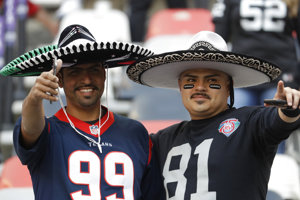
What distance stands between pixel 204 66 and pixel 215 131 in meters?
0.31

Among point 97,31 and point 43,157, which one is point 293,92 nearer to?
point 43,157

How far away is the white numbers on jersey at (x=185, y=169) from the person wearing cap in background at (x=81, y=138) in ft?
0.35

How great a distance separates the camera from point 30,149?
2.65 metres

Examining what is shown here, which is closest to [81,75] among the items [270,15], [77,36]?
[77,36]

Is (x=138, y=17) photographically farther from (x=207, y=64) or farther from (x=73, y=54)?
(x=73, y=54)

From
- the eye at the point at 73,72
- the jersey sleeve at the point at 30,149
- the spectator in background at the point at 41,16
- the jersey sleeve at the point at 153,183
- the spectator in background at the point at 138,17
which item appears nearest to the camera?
the jersey sleeve at the point at 30,149

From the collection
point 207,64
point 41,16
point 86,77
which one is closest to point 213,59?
point 207,64

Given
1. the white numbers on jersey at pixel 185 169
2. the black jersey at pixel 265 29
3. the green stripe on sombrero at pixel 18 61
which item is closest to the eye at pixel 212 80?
the white numbers on jersey at pixel 185 169

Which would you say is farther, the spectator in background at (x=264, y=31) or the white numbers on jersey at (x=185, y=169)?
the spectator in background at (x=264, y=31)

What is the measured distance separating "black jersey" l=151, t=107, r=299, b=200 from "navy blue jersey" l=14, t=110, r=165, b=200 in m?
0.20

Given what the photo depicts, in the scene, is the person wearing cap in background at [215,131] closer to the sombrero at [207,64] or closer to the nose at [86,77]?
the sombrero at [207,64]

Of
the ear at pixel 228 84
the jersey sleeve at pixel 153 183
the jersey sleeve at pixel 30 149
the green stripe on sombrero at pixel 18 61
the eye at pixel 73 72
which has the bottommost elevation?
the jersey sleeve at pixel 153 183

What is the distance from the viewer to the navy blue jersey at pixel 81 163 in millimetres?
2709

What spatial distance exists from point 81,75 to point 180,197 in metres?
0.71
